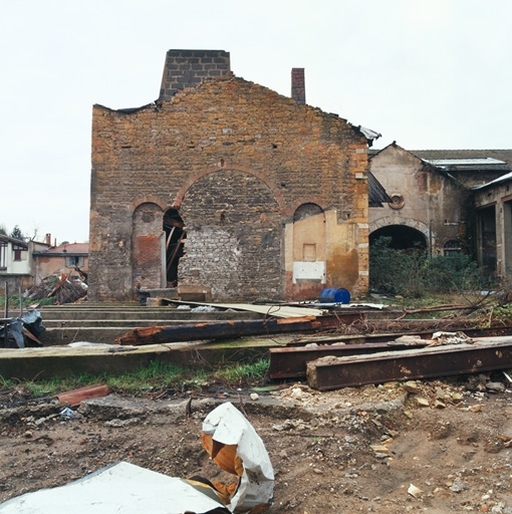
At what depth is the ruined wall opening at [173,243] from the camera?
53.9 feet

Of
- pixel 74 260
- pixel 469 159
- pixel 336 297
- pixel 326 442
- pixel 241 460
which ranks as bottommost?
pixel 326 442

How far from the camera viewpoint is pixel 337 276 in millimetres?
15719

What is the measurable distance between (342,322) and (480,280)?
13320mm

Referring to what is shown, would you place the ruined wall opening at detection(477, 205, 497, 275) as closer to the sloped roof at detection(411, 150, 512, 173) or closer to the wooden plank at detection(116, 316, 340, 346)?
the sloped roof at detection(411, 150, 512, 173)

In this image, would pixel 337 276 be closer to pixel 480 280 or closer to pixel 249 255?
pixel 249 255

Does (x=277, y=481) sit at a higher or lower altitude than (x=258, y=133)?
lower

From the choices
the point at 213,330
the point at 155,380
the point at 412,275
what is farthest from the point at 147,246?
the point at 155,380

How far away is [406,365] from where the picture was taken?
510cm

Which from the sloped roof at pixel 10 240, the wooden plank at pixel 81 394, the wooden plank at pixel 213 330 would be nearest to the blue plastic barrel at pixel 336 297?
the wooden plank at pixel 213 330

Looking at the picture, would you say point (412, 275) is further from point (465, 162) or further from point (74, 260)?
point (74, 260)

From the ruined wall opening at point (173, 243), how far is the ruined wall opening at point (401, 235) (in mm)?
12039

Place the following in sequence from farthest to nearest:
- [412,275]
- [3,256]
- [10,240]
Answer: [3,256]
[10,240]
[412,275]

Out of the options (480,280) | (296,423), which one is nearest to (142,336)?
(296,423)

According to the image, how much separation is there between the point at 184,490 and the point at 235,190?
1372 cm
